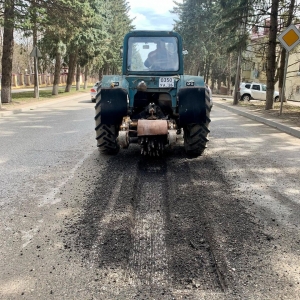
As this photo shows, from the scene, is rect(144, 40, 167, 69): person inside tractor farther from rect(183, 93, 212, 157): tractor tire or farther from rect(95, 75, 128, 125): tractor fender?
rect(183, 93, 212, 157): tractor tire

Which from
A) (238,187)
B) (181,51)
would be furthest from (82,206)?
(181,51)

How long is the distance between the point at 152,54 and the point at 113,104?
173cm

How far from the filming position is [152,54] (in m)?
7.60

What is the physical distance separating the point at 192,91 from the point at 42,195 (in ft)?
11.3

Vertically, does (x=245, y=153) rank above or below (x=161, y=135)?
→ below

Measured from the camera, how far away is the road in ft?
9.20

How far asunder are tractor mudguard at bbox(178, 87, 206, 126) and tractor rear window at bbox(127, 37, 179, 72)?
1197 mm

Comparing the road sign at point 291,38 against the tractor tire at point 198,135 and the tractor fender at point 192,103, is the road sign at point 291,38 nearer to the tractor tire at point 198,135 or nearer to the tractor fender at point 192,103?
the tractor tire at point 198,135

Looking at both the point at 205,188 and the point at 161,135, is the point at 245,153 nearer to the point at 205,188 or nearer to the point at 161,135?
the point at 161,135

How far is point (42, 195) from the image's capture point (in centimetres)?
484

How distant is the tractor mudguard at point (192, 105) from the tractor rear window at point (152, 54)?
1.20 metres

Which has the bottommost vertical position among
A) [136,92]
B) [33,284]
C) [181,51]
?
[33,284]

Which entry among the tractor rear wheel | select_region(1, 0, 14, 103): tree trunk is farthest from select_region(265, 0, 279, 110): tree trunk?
select_region(1, 0, 14, 103): tree trunk

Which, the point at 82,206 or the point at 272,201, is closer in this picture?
the point at 82,206
